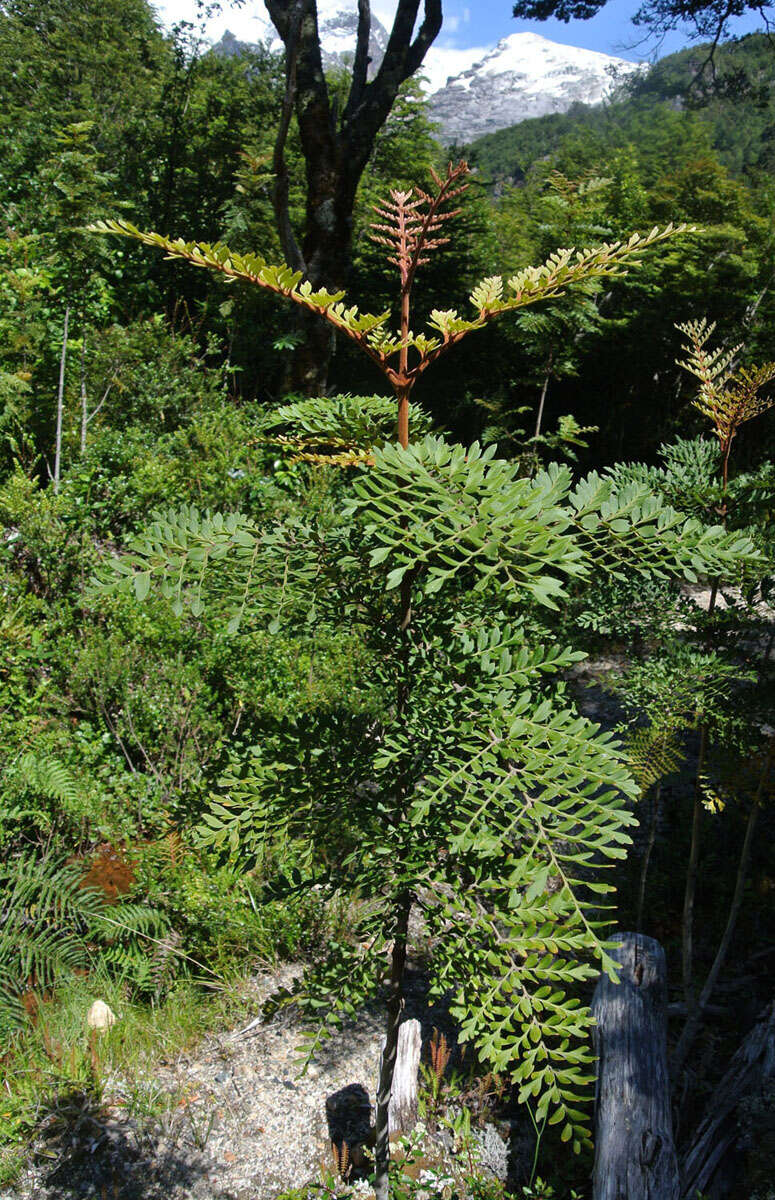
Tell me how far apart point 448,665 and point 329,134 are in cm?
708

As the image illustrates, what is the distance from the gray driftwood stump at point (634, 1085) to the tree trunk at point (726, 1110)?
0.36 feet

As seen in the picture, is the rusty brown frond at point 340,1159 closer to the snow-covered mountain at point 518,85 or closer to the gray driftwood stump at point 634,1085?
the gray driftwood stump at point 634,1085

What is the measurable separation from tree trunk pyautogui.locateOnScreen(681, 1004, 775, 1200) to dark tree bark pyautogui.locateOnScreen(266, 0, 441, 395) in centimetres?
636

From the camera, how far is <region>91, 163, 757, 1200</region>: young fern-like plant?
1.06 metres

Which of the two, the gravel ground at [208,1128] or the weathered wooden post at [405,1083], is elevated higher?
the weathered wooden post at [405,1083]

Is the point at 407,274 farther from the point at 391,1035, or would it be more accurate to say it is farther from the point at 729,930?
the point at 729,930

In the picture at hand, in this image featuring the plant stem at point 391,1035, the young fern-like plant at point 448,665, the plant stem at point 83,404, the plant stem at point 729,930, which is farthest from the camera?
the plant stem at point 83,404

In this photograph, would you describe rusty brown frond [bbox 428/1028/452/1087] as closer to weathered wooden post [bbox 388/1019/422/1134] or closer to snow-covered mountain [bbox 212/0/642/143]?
weathered wooden post [bbox 388/1019/422/1134]

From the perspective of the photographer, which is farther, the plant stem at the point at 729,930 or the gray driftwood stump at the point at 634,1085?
the plant stem at the point at 729,930

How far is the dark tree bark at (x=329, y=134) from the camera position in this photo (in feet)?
22.0

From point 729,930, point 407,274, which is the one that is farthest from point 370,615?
point 729,930

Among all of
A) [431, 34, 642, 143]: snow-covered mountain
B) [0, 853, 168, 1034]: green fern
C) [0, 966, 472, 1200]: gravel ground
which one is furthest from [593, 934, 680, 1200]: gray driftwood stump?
[431, 34, 642, 143]: snow-covered mountain

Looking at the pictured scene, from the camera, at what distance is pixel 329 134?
22.3ft

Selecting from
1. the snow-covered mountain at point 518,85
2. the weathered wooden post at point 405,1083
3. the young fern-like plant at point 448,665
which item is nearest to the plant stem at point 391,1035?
the young fern-like plant at point 448,665
